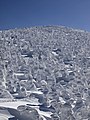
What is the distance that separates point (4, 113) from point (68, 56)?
10160 cm

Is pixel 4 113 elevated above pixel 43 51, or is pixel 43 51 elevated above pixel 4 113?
pixel 43 51

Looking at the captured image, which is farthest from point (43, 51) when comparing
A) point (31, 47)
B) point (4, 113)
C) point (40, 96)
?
point (4, 113)

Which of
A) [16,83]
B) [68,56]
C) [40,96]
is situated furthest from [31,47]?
[40,96]

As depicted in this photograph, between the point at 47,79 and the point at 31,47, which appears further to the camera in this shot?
the point at 31,47

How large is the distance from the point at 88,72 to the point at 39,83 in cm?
2305

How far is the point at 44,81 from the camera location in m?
118

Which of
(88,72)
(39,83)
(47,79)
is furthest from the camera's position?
(88,72)

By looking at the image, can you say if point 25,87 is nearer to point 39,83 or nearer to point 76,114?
point 39,83

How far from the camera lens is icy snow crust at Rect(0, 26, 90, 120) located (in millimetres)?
69938

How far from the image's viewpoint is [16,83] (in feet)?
361

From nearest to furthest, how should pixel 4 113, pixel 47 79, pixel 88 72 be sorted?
pixel 4 113
pixel 47 79
pixel 88 72

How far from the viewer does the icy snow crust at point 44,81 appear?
6994 centimetres

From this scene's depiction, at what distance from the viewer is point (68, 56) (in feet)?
572

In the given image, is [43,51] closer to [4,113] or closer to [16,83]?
[16,83]
